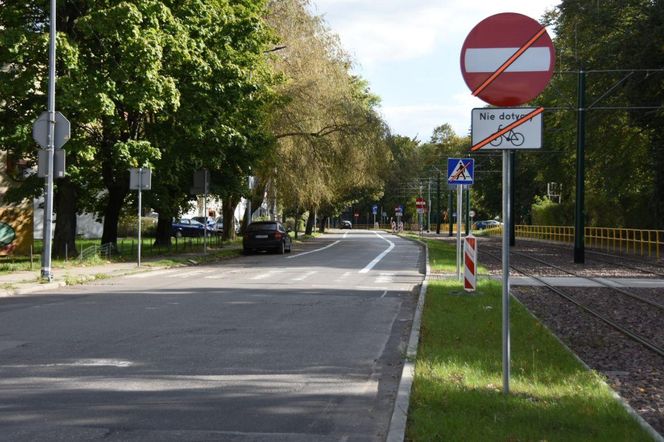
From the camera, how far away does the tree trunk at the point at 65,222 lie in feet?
77.9

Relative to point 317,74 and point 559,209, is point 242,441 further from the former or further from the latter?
point 559,209

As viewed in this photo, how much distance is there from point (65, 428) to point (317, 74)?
31.7m

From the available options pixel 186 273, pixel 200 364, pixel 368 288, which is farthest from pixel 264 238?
pixel 200 364

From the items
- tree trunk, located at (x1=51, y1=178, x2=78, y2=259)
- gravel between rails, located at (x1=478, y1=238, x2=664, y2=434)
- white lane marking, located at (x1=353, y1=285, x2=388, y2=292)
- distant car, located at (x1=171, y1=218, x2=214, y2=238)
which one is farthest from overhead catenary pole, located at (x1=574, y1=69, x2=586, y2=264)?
distant car, located at (x1=171, y1=218, x2=214, y2=238)

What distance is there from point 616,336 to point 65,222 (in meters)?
18.8

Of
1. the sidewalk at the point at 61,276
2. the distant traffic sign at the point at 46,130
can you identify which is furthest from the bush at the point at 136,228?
the distant traffic sign at the point at 46,130

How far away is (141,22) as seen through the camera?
20.8 meters

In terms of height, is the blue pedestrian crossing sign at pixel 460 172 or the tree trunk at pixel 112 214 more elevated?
the blue pedestrian crossing sign at pixel 460 172

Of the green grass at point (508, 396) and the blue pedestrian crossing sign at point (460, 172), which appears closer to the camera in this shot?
the green grass at point (508, 396)

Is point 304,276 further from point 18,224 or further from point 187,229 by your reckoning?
Result: point 187,229

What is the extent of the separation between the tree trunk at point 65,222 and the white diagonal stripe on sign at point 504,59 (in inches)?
786

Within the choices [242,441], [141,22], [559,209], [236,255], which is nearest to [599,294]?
[242,441]

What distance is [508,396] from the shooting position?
19.2 feet

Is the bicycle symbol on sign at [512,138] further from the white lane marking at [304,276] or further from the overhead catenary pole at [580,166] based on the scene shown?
the overhead catenary pole at [580,166]
